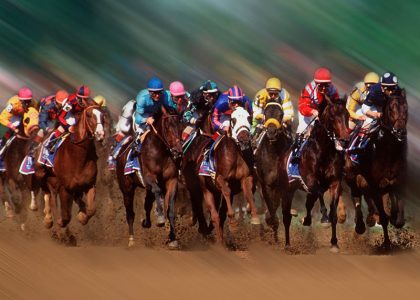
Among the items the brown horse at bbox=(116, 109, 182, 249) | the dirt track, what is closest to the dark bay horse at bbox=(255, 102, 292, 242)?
the dirt track

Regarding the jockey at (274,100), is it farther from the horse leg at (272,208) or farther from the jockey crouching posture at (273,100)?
the horse leg at (272,208)

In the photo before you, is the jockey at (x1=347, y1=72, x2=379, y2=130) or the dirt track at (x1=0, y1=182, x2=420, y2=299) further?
the jockey at (x1=347, y1=72, x2=379, y2=130)

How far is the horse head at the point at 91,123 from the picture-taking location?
14.6 metres

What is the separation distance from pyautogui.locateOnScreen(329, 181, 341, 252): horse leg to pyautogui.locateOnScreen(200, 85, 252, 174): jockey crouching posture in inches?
69.7

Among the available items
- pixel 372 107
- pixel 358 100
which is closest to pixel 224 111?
pixel 372 107

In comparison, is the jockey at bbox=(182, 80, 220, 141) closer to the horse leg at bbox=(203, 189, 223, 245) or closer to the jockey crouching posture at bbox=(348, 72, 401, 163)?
the horse leg at bbox=(203, 189, 223, 245)

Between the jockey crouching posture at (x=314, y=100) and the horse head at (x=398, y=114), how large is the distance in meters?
0.70

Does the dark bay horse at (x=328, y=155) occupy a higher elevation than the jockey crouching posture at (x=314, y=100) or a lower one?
lower

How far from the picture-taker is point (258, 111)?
16.2 m

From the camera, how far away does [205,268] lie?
12172 millimetres

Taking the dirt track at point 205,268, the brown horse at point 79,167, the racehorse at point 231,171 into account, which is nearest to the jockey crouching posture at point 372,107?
the dirt track at point 205,268

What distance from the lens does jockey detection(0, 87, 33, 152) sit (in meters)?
18.8

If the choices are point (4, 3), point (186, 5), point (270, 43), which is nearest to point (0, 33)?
point (4, 3)

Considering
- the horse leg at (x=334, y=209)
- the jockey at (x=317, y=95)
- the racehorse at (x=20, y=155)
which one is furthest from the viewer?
the racehorse at (x=20, y=155)
